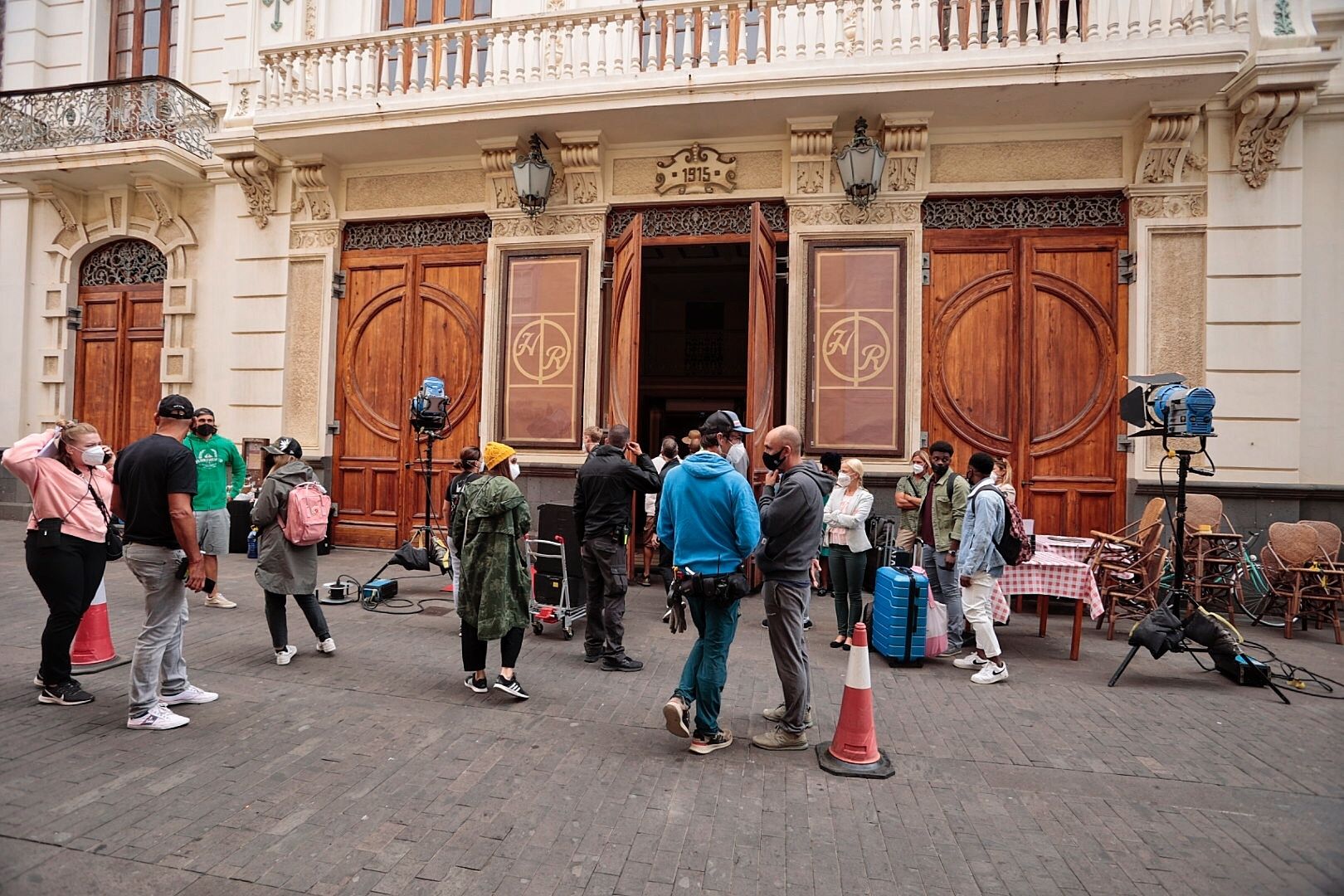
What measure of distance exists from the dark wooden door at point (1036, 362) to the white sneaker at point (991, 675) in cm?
404

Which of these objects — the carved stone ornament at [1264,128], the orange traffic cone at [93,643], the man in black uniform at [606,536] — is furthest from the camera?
the carved stone ornament at [1264,128]

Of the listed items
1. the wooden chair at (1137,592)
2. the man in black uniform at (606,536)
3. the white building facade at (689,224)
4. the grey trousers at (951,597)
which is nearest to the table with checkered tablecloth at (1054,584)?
the grey trousers at (951,597)

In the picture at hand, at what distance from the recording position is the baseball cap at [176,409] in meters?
4.29

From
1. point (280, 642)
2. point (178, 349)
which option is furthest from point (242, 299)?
point (280, 642)

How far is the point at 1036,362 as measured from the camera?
8938 mm

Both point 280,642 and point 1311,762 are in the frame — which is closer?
point 1311,762

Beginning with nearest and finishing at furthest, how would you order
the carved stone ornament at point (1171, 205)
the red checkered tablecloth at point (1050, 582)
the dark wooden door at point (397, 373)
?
the red checkered tablecloth at point (1050, 582) → the carved stone ornament at point (1171, 205) → the dark wooden door at point (397, 373)

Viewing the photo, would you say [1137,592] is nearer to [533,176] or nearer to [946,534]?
[946,534]

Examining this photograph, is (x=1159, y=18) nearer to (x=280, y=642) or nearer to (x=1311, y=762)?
(x=1311, y=762)

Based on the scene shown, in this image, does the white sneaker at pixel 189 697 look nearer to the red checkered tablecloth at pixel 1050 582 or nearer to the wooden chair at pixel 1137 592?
the red checkered tablecloth at pixel 1050 582

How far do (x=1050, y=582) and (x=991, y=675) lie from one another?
47.9 inches

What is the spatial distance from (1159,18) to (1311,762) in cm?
808

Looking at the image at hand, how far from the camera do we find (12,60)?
1223 cm

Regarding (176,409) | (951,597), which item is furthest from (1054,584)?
(176,409)
